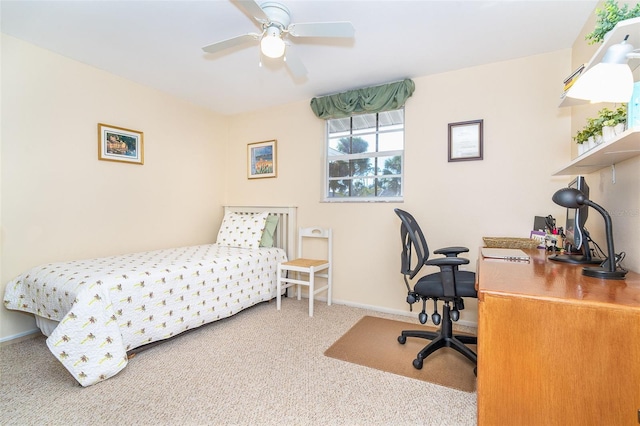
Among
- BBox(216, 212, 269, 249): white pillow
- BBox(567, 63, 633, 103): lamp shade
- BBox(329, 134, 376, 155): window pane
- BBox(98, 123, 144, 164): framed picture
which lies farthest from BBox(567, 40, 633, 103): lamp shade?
BBox(98, 123, 144, 164): framed picture

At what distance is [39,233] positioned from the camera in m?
2.42

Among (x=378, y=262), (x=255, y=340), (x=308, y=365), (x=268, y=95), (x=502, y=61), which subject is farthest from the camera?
(x=268, y=95)

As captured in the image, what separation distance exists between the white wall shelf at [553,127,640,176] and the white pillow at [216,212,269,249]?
274cm

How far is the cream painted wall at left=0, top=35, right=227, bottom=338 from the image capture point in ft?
7.51

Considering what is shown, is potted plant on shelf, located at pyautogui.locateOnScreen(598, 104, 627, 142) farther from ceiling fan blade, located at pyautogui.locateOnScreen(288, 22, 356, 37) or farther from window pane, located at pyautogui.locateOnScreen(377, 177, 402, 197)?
window pane, located at pyautogui.locateOnScreen(377, 177, 402, 197)

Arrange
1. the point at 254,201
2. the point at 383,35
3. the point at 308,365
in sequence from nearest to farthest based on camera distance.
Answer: the point at 308,365
the point at 383,35
the point at 254,201

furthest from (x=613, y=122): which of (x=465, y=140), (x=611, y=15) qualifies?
(x=465, y=140)

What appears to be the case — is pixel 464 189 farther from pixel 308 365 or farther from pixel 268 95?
pixel 268 95

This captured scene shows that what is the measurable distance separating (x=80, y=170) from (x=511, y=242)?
3.63 m

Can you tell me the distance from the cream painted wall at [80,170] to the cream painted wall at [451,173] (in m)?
1.28

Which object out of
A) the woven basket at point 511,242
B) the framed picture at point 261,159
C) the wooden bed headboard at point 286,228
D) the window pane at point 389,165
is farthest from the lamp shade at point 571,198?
the framed picture at point 261,159

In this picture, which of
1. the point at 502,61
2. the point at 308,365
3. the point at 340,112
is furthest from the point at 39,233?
the point at 502,61

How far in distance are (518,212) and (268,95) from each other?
8.93 feet

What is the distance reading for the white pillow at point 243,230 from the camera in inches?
131
